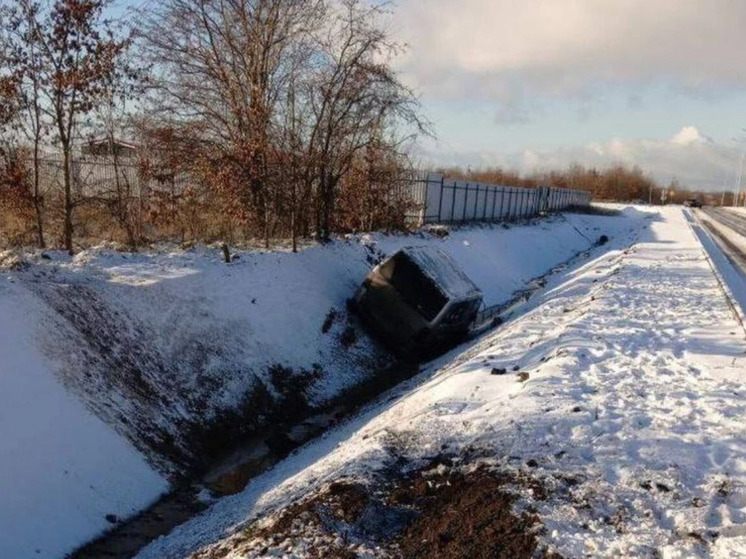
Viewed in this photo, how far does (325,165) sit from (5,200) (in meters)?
7.86

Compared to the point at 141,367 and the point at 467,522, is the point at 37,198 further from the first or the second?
the point at 467,522

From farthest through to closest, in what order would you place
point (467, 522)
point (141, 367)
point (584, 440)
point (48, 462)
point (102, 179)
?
point (102, 179) < point (141, 367) < point (48, 462) < point (584, 440) < point (467, 522)

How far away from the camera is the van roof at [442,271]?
43.4 feet

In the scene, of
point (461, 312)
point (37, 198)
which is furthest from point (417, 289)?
point (37, 198)

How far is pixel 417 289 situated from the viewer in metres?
13.2

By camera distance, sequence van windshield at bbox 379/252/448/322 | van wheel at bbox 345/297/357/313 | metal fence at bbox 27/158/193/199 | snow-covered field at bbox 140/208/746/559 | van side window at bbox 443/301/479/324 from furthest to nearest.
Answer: van wheel at bbox 345/297/357/313, metal fence at bbox 27/158/193/199, van side window at bbox 443/301/479/324, van windshield at bbox 379/252/448/322, snow-covered field at bbox 140/208/746/559

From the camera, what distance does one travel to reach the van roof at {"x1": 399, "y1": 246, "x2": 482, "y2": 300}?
13.2m

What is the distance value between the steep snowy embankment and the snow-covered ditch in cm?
1

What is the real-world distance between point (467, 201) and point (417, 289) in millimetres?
20277

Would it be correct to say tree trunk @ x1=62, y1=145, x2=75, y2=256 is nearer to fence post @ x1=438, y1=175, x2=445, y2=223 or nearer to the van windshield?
the van windshield

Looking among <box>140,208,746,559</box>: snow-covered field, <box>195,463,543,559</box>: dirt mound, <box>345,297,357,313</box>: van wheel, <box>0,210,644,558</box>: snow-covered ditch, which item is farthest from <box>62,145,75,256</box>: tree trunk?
<box>195,463,543,559</box>: dirt mound

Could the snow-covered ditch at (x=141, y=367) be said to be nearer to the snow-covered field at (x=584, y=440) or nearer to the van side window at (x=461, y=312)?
the snow-covered field at (x=584, y=440)

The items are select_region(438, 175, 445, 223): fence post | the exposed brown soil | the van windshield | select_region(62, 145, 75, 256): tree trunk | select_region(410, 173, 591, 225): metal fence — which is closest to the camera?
the exposed brown soil

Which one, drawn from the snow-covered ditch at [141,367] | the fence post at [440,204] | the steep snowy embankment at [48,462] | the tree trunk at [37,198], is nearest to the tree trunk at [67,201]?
the tree trunk at [37,198]
